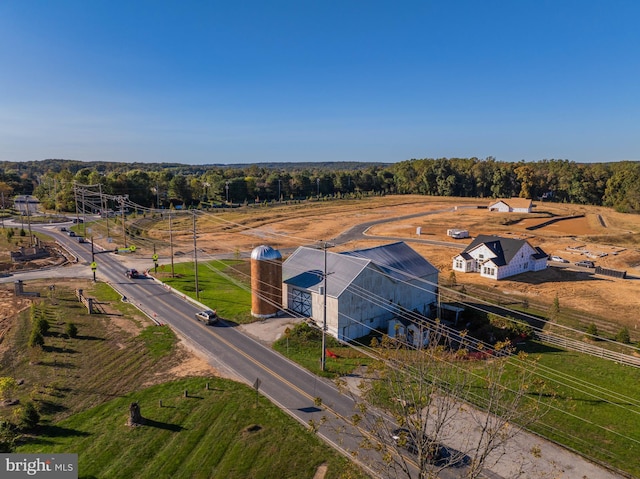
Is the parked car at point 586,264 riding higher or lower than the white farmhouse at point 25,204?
lower

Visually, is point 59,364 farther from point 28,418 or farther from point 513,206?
point 513,206

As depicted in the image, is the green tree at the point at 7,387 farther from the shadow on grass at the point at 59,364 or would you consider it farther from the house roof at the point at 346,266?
the house roof at the point at 346,266

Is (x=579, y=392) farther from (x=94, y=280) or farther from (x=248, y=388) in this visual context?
(x=94, y=280)

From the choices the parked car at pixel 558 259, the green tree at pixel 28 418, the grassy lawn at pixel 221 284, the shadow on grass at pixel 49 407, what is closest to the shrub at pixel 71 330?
the shadow on grass at pixel 49 407

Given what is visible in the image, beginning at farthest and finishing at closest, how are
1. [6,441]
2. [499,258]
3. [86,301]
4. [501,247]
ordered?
[501,247] → [499,258] → [86,301] → [6,441]

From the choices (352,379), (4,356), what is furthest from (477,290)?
(4,356)

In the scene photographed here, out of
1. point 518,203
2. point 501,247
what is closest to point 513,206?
point 518,203
